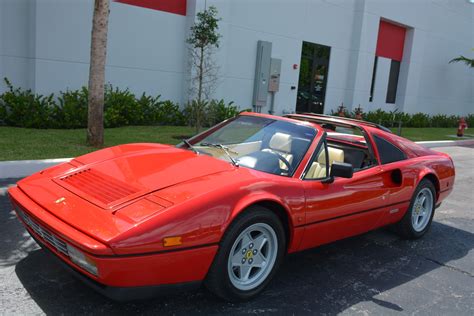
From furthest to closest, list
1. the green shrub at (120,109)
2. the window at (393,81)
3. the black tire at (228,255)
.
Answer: the window at (393,81), the green shrub at (120,109), the black tire at (228,255)

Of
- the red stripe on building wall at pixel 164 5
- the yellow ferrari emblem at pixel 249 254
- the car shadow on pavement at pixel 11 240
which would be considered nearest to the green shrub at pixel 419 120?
the red stripe on building wall at pixel 164 5

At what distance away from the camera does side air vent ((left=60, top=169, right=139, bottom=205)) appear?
10.0 feet

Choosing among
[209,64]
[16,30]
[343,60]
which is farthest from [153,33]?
[343,60]

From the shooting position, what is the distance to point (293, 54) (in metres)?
16.5

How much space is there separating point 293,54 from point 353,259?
516 inches

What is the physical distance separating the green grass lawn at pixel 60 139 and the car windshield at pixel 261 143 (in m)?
3.99

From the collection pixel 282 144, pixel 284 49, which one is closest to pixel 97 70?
pixel 282 144

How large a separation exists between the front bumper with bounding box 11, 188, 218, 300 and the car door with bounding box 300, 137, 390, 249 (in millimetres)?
1063

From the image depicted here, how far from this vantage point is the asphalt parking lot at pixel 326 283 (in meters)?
3.08

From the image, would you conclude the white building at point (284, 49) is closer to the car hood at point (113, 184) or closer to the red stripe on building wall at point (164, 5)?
the red stripe on building wall at point (164, 5)

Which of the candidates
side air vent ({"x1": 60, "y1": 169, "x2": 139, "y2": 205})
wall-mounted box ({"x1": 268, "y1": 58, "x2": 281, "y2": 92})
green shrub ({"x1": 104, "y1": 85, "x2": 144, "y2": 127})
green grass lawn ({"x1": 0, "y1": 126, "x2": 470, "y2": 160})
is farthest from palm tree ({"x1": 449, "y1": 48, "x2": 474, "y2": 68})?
side air vent ({"x1": 60, "y1": 169, "x2": 139, "y2": 205})

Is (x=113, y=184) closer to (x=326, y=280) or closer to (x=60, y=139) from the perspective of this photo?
(x=326, y=280)

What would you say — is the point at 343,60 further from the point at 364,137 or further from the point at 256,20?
Result: the point at 364,137

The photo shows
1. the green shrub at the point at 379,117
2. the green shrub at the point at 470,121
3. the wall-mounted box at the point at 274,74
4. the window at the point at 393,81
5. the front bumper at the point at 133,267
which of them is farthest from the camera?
the green shrub at the point at 470,121
